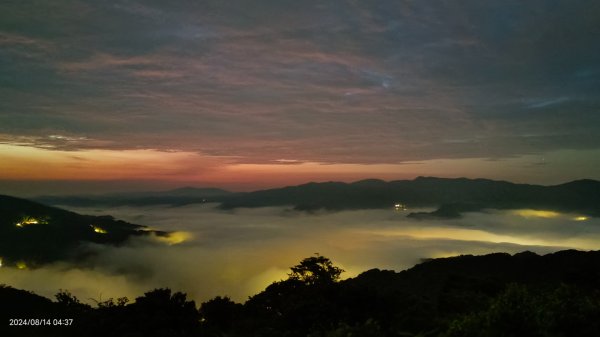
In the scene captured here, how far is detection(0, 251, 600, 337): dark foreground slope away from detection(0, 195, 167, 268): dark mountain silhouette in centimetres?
10158

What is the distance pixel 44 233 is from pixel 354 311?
15588 cm

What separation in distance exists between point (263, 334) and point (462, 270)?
5383 cm

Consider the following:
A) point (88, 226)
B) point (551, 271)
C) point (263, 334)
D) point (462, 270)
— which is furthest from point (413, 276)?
point (88, 226)

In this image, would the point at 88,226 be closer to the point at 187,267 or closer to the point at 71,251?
the point at 71,251

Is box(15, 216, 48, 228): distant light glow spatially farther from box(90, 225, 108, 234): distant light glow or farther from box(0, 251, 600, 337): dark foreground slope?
box(0, 251, 600, 337): dark foreground slope

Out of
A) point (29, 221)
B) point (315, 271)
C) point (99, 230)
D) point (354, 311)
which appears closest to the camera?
point (354, 311)

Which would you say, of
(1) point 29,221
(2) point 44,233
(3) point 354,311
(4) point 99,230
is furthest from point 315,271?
(1) point 29,221

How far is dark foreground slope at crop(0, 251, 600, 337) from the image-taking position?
12.6 metres

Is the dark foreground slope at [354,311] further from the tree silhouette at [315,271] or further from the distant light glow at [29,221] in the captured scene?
the distant light glow at [29,221]

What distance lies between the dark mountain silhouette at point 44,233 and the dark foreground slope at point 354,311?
101579 millimetres

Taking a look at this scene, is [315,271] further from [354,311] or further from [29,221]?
[29,221]

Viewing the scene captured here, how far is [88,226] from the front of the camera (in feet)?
532

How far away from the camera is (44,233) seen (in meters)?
141

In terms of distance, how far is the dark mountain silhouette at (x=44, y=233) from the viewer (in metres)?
125
